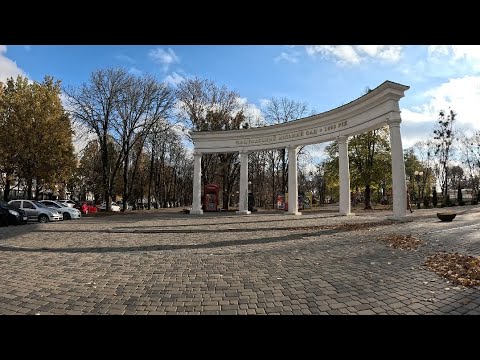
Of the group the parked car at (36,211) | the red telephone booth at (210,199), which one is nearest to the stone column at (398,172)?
the red telephone booth at (210,199)

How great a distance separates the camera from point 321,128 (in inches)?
928

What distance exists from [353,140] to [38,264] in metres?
37.6

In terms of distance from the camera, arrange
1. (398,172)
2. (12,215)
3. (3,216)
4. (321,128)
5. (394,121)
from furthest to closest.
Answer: (321,128) < (12,215) < (3,216) < (394,121) < (398,172)

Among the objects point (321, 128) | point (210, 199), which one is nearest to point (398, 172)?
point (321, 128)

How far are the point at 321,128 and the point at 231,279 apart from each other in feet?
65.6

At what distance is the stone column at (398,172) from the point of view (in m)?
16.5

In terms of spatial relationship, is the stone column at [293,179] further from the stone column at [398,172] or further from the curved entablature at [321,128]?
the stone column at [398,172]

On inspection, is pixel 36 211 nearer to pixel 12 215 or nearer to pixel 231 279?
pixel 12 215

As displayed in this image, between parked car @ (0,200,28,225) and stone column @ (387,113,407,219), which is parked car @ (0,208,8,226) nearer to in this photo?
parked car @ (0,200,28,225)

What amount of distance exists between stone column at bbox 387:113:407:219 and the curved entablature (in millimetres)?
528

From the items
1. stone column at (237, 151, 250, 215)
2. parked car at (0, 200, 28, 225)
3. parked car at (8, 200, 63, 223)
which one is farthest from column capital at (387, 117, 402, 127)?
parked car at (8, 200, 63, 223)

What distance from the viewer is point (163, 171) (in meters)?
55.8
